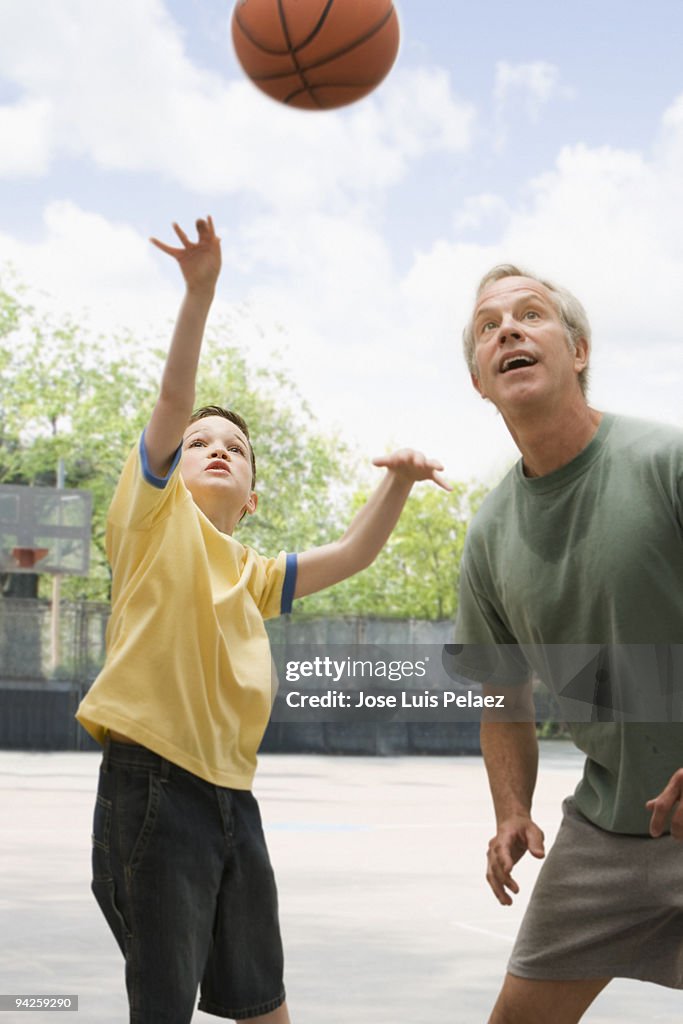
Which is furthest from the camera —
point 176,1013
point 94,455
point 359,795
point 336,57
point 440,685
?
point 94,455

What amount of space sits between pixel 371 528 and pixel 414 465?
0.22 meters

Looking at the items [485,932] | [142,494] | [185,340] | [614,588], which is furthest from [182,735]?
[485,932]

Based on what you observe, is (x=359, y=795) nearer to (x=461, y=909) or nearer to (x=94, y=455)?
(x=461, y=909)

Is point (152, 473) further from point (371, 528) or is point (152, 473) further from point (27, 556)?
point (27, 556)

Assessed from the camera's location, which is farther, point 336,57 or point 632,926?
point 336,57

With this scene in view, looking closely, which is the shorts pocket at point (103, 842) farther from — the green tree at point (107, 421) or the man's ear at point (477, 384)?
the green tree at point (107, 421)

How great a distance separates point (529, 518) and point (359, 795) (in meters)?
12.9

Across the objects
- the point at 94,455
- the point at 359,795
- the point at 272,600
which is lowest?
the point at 359,795

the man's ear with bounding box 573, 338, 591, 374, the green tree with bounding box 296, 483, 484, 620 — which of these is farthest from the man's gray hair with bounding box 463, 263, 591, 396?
the green tree with bounding box 296, 483, 484, 620

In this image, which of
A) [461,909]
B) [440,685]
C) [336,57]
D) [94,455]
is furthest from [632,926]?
[94,455]

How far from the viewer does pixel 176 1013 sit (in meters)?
2.76

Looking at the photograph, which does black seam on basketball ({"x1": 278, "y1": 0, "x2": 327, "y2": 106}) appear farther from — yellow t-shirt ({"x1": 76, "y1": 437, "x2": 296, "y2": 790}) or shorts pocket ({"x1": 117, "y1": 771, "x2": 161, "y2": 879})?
shorts pocket ({"x1": 117, "y1": 771, "x2": 161, "y2": 879})

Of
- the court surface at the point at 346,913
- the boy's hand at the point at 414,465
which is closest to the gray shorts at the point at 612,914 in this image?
the boy's hand at the point at 414,465

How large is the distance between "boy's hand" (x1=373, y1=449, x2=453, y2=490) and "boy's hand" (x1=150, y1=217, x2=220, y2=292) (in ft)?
1.80
